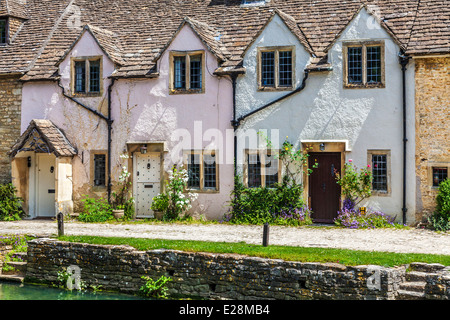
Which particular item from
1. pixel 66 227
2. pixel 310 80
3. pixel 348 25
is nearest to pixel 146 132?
pixel 66 227

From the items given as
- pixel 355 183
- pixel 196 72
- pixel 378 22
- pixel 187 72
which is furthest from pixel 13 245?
pixel 378 22

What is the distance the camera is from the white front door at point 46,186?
74.7 ft

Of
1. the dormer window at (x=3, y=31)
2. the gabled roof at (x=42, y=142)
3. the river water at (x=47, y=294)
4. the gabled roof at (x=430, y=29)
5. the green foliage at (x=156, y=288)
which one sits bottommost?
the river water at (x=47, y=294)

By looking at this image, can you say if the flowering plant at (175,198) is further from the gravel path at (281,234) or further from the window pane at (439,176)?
the window pane at (439,176)

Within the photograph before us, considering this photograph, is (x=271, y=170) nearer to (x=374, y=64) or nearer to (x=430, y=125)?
(x=374, y=64)

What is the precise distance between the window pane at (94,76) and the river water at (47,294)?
9.07m

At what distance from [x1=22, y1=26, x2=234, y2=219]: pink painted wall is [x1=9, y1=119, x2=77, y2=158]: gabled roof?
17.5 inches

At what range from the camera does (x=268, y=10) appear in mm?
22281

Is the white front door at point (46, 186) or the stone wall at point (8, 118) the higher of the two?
the stone wall at point (8, 118)

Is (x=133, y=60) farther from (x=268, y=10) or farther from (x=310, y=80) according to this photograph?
(x=310, y=80)

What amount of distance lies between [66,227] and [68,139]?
174 inches

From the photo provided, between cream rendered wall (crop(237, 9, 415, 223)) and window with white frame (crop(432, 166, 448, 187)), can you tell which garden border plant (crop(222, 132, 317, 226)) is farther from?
window with white frame (crop(432, 166, 448, 187))

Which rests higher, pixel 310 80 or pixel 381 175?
pixel 310 80

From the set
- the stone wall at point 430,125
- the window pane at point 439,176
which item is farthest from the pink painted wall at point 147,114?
the window pane at point 439,176
